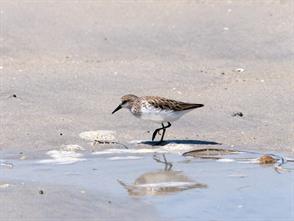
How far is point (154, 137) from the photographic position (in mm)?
10008

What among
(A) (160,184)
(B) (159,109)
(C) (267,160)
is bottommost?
(A) (160,184)

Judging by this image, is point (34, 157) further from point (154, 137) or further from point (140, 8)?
point (140, 8)

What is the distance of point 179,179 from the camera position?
842 centimetres

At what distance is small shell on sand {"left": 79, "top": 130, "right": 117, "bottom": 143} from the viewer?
388 inches

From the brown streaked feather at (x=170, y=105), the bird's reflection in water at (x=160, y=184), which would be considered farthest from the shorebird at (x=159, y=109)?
the bird's reflection in water at (x=160, y=184)

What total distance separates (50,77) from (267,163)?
385cm

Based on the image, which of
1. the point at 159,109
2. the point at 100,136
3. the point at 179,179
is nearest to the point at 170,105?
the point at 159,109

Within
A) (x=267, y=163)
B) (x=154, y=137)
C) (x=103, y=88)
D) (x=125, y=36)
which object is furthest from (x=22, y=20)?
(x=267, y=163)

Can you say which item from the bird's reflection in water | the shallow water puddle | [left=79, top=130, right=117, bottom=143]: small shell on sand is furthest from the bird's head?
the bird's reflection in water

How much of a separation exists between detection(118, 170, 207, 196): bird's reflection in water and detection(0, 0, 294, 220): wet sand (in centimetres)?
13

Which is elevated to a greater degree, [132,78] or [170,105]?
[132,78]

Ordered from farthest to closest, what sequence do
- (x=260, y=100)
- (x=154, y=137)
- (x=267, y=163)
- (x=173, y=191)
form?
(x=260, y=100)
(x=154, y=137)
(x=267, y=163)
(x=173, y=191)

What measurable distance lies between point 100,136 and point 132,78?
7.64 ft

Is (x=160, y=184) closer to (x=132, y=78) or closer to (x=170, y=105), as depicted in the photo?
(x=170, y=105)
